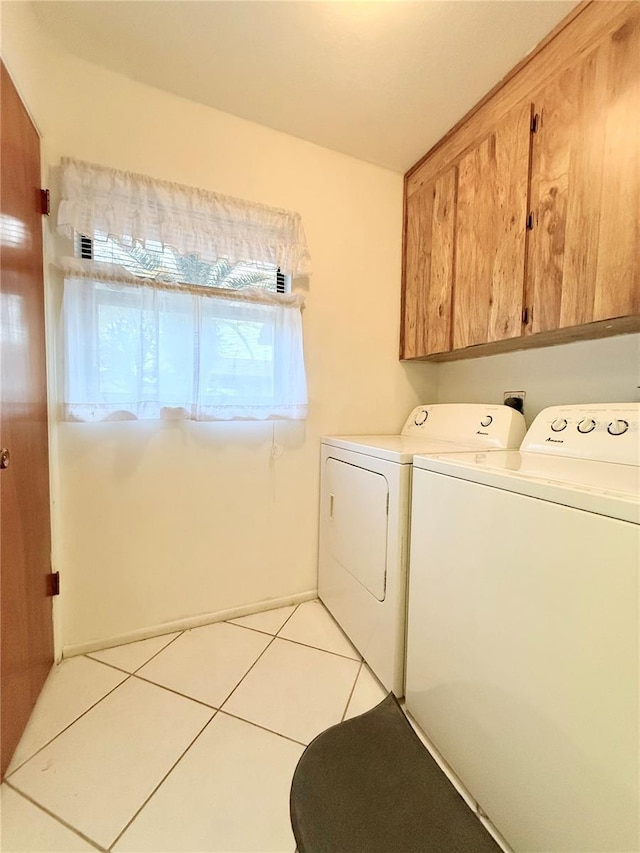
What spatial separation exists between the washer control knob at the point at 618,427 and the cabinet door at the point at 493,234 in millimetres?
457

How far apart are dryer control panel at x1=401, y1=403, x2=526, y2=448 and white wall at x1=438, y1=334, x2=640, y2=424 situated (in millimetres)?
159

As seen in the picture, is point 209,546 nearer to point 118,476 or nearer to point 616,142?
point 118,476

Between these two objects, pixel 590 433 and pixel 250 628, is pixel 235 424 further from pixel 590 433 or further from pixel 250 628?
pixel 590 433

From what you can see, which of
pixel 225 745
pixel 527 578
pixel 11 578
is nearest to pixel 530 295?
pixel 527 578

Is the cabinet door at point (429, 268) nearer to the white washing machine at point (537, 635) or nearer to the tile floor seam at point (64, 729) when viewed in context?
the white washing machine at point (537, 635)

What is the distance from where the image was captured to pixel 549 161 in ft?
3.91

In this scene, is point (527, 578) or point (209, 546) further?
point (209, 546)

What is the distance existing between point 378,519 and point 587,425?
820mm

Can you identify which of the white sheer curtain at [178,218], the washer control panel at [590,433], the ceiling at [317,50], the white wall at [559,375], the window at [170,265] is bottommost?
the washer control panel at [590,433]

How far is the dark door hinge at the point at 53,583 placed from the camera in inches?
51.2

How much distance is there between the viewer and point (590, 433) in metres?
1.17

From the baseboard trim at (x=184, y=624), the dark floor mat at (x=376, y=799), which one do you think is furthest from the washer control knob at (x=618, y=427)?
the baseboard trim at (x=184, y=624)

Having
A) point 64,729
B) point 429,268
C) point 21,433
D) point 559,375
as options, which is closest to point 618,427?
point 559,375

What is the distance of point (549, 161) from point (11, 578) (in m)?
2.23
